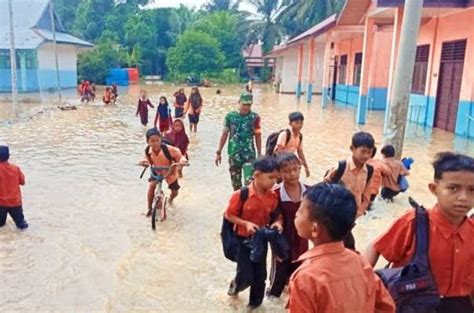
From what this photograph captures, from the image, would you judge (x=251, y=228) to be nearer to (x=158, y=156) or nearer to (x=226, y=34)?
(x=158, y=156)

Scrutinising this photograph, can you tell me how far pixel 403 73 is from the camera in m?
7.31

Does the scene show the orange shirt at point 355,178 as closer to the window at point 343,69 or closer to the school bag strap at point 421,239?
the school bag strap at point 421,239

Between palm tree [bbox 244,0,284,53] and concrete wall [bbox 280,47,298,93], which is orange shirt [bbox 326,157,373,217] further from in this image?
palm tree [bbox 244,0,284,53]

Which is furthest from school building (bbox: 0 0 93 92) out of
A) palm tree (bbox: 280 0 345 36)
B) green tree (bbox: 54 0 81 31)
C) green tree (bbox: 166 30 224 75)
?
green tree (bbox: 54 0 81 31)

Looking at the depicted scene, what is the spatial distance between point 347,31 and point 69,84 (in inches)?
907

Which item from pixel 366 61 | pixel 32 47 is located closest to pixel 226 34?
pixel 32 47

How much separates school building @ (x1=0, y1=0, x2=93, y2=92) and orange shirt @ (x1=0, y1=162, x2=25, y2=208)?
24.9 m

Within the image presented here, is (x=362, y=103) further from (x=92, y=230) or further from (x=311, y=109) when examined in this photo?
(x=92, y=230)

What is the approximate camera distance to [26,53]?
1178 inches

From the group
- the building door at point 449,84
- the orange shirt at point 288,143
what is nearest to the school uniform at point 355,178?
the orange shirt at point 288,143

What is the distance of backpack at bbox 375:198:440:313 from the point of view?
2.17 metres

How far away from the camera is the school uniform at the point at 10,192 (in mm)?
5812

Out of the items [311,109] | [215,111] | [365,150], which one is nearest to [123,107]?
[215,111]

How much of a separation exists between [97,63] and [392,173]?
141ft
